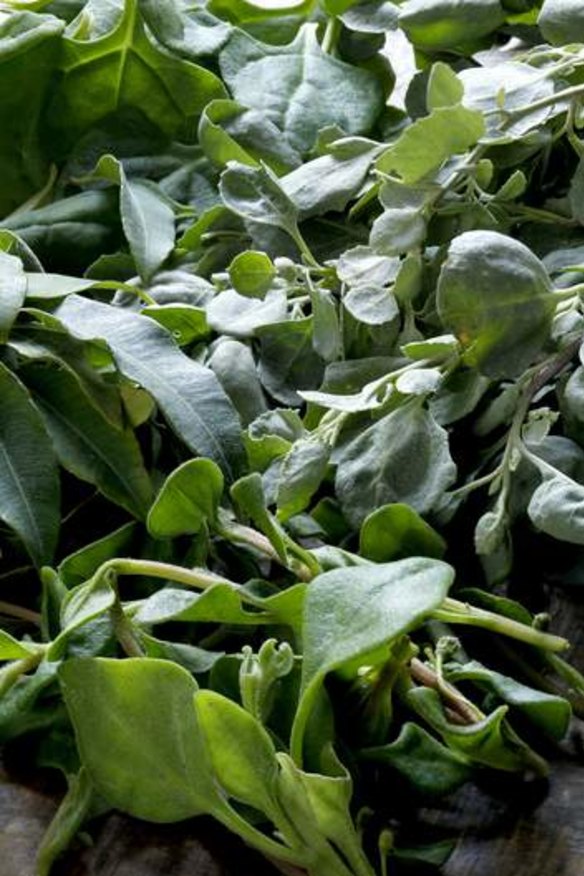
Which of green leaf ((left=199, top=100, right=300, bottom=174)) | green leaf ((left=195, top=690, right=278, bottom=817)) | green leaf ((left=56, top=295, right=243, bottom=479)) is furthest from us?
green leaf ((left=199, top=100, right=300, bottom=174))

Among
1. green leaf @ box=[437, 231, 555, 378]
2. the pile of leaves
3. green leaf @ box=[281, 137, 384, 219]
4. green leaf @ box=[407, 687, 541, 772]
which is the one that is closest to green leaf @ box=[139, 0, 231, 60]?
the pile of leaves

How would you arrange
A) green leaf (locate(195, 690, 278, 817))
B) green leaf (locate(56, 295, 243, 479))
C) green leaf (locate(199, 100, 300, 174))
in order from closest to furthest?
green leaf (locate(195, 690, 278, 817)) → green leaf (locate(56, 295, 243, 479)) → green leaf (locate(199, 100, 300, 174))

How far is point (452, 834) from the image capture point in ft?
1.35

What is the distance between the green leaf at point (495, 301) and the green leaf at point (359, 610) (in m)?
0.09

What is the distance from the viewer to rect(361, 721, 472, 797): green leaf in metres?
0.40

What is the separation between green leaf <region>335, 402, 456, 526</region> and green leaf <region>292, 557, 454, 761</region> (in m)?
0.07

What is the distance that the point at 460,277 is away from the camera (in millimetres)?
449

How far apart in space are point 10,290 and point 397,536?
0.15 metres

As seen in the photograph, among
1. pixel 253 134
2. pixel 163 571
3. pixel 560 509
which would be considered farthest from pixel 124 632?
pixel 253 134

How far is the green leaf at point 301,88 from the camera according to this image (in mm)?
609

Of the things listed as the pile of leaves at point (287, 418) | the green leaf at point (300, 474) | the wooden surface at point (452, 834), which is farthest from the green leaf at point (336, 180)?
the wooden surface at point (452, 834)

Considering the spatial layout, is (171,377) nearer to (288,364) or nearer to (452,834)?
(288,364)

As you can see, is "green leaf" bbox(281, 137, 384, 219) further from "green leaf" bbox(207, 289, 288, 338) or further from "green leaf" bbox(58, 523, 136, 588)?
"green leaf" bbox(58, 523, 136, 588)

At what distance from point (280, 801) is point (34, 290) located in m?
0.21
